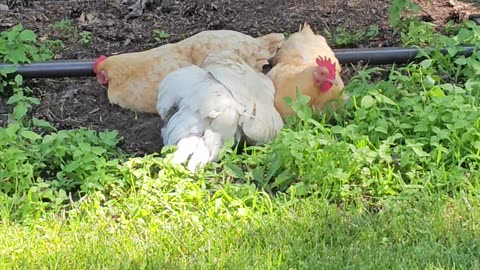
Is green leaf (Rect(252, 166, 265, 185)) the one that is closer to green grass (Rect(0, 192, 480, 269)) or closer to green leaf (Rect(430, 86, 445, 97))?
green grass (Rect(0, 192, 480, 269))

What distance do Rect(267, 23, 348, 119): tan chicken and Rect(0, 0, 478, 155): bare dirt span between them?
0.44m

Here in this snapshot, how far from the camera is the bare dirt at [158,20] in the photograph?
4.95 meters

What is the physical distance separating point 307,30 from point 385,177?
1.25 metres

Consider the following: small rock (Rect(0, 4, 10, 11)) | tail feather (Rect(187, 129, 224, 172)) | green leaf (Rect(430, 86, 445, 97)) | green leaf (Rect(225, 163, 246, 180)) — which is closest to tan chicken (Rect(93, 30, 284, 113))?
tail feather (Rect(187, 129, 224, 172))

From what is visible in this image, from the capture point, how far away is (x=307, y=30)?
4527 millimetres

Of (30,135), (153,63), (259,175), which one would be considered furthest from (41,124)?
(259,175)

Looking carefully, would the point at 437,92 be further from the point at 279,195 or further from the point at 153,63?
the point at 153,63

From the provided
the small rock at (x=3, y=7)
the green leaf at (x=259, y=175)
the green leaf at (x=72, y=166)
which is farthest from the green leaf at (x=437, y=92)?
the small rock at (x=3, y=7)

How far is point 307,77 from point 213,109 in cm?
59

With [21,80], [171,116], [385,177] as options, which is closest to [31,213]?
[171,116]

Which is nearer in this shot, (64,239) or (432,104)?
(64,239)

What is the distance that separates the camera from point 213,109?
3.80 metres

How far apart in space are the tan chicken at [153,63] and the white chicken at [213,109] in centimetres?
17

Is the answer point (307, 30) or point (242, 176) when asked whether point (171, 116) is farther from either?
point (307, 30)
